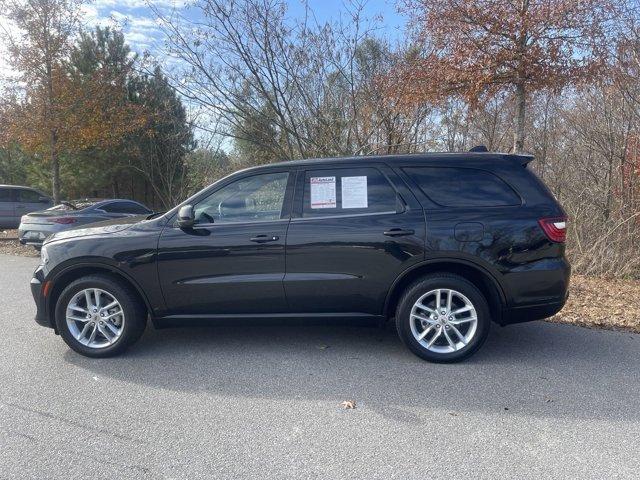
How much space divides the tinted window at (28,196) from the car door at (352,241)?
14421 mm

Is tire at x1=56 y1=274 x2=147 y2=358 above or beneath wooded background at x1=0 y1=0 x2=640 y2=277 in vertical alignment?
beneath

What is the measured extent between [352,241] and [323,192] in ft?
1.76

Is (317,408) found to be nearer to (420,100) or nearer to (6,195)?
(420,100)

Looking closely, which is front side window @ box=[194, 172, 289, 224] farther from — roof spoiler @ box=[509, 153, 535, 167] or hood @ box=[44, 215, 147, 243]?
roof spoiler @ box=[509, 153, 535, 167]

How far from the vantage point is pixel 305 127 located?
11.4 metres

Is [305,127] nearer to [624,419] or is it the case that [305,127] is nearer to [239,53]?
[239,53]

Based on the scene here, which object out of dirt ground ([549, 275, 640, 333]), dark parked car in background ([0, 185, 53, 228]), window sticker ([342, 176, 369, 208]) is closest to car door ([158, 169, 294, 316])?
window sticker ([342, 176, 369, 208])

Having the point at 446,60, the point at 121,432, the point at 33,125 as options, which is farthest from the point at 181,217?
the point at 33,125

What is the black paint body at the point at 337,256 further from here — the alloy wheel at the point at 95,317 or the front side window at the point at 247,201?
the alloy wheel at the point at 95,317

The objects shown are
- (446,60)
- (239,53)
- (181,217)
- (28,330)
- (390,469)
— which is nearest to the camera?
(390,469)

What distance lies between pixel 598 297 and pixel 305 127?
7027 mm

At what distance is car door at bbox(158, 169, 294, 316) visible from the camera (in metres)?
4.39

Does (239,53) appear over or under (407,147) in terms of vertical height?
over

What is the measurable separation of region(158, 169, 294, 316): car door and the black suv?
12 mm
